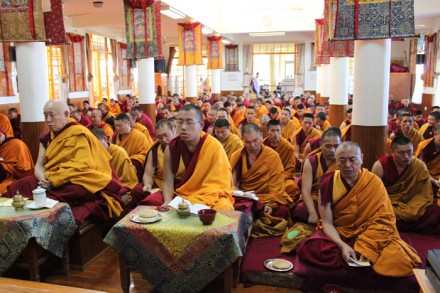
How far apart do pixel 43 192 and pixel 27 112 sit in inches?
131

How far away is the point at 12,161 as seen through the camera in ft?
20.2

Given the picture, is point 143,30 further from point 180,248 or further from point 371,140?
point 180,248

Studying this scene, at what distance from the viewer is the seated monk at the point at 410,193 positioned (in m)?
4.90

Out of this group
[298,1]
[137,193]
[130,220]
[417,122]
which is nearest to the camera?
[130,220]

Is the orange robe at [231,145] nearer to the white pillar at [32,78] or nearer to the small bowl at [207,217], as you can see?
the small bowl at [207,217]

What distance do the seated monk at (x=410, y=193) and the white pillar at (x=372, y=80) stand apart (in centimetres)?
102

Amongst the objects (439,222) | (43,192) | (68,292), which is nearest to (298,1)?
(439,222)

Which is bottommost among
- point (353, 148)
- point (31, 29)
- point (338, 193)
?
point (338, 193)

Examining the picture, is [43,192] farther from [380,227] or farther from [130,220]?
[380,227]

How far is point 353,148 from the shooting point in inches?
152

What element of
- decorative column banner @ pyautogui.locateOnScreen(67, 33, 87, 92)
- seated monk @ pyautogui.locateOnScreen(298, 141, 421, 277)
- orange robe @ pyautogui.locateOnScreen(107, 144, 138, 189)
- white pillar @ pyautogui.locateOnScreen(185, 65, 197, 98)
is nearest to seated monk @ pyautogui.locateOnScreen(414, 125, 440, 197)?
seated monk @ pyautogui.locateOnScreen(298, 141, 421, 277)

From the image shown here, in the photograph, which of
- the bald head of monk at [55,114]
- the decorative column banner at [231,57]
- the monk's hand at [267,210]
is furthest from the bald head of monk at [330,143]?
the decorative column banner at [231,57]

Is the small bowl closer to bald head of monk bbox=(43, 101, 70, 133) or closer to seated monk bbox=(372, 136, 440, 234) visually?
bald head of monk bbox=(43, 101, 70, 133)

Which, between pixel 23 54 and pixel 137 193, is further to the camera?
pixel 23 54
